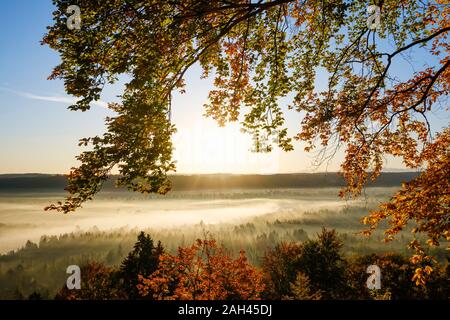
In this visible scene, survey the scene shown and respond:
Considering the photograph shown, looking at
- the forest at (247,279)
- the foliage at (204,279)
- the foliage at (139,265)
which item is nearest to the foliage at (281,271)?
the forest at (247,279)

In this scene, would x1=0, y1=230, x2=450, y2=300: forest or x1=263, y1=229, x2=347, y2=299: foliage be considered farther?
x1=263, y1=229, x2=347, y2=299: foliage

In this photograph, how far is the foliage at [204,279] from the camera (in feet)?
112

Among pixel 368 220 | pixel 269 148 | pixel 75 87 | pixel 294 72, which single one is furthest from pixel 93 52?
pixel 368 220

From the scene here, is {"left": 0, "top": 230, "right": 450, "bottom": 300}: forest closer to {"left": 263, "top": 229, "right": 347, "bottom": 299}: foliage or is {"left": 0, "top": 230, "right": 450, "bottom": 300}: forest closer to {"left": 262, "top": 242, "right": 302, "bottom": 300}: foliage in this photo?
{"left": 263, "top": 229, "right": 347, "bottom": 299}: foliage

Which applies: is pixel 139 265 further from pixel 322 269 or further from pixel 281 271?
pixel 322 269

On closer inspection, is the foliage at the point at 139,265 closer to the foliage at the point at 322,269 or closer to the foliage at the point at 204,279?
the foliage at the point at 204,279

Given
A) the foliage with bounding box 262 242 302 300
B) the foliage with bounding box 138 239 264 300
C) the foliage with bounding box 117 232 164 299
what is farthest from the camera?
the foliage with bounding box 262 242 302 300

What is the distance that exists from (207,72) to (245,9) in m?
3.18

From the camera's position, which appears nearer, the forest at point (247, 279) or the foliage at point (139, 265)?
the forest at point (247, 279)

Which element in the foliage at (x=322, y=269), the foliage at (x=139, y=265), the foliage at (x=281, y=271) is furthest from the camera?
the foliage at (x=281, y=271)

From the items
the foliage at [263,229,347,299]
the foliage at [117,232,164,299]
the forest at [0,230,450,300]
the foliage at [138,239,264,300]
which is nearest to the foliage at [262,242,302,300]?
the foliage at [263,229,347,299]

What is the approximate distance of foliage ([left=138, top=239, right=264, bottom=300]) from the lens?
34125 millimetres

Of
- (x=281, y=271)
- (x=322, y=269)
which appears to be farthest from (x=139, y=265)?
(x=322, y=269)

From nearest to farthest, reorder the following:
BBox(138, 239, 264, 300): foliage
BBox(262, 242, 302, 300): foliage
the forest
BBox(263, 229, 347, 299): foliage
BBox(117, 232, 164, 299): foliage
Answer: BBox(138, 239, 264, 300): foliage < the forest < BBox(263, 229, 347, 299): foliage < BBox(117, 232, 164, 299): foliage < BBox(262, 242, 302, 300): foliage
